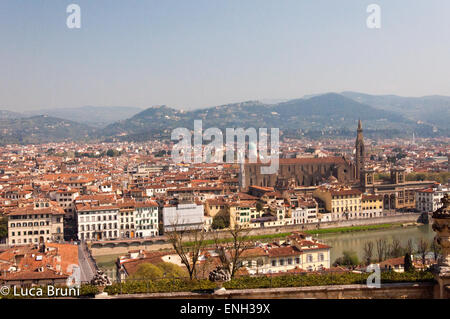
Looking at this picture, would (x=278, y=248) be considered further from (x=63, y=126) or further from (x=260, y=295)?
(x=63, y=126)

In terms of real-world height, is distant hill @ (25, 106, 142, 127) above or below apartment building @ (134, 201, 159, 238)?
above

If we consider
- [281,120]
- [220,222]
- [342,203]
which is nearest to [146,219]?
[220,222]

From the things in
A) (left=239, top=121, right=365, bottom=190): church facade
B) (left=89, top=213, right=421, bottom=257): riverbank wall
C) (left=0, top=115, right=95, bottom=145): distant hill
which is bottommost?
(left=89, top=213, right=421, bottom=257): riverbank wall

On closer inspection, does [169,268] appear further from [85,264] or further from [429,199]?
[429,199]

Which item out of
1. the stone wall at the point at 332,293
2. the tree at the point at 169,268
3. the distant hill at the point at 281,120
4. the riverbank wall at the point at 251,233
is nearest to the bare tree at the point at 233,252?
the tree at the point at 169,268

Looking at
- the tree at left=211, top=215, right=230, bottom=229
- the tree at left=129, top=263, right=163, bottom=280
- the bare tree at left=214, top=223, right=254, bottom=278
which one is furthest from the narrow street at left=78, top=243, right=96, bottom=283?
the tree at left=211, top=215, right=230, bottom=229

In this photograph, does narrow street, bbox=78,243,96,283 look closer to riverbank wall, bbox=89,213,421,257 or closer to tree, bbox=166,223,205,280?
riverbank wall, bbox=89,213,421,257

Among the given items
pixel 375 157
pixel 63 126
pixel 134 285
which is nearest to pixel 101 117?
pixel 63 126
